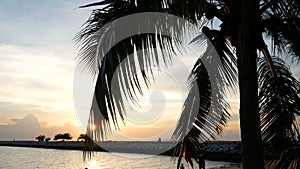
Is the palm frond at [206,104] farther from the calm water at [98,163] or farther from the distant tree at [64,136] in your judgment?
the distant tree at [64,136]

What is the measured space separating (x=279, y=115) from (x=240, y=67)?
1944 millimetres

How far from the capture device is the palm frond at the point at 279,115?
6.59 m

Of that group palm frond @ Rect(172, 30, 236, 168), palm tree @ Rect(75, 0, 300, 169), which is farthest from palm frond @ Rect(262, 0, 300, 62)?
palm frond @ Rect(172, 30, 236, 168)

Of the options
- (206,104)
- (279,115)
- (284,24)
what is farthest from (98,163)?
(284,24)

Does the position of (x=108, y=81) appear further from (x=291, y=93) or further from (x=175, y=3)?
(x=291, y=93)

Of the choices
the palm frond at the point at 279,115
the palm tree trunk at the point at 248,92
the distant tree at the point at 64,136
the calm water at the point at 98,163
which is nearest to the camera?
the palm tree trunk at the point at 248,92

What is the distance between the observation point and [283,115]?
6629mm

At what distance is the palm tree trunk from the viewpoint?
4.86m

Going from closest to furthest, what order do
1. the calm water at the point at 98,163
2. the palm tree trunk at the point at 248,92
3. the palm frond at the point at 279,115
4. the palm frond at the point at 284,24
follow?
the palm frond at the point at 284,24 → the palm tree trunk at the point at 248,92 → the palm frond at the point at 279,115 → the calm water at the point at 98,163

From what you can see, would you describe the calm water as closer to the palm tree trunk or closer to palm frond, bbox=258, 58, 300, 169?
palm frond, bbox=258, 58, 300, 169

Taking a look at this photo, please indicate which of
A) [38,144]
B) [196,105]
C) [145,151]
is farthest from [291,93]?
[38,144]

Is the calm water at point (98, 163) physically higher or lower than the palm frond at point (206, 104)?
lower

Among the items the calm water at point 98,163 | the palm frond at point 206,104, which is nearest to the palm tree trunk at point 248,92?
the palm frond at point 206,104

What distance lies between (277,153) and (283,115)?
628 millimetres
